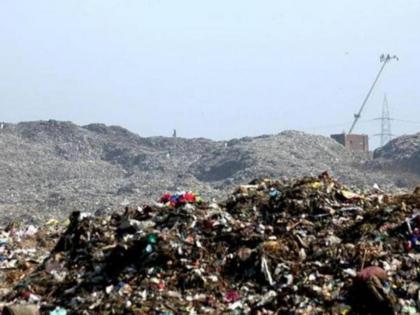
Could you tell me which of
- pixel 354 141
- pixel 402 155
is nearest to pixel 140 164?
pixel 402 155

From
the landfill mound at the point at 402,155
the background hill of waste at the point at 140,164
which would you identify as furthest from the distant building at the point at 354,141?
the background hill of waste at the point at 140,164

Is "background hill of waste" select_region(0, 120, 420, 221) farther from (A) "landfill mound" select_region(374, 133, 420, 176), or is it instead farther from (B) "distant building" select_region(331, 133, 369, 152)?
(B) "distant building" select_region(331, 133, 369, 152)

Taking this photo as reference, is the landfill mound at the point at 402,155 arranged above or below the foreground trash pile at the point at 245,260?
above

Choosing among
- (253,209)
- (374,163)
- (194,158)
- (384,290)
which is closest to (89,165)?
(194,158)

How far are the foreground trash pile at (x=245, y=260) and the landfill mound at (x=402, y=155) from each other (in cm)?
1880

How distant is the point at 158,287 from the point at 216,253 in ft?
2.03

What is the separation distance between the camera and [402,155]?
85.9 feet

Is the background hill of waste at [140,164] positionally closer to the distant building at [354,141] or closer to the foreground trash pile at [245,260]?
the distant building at [354,141]

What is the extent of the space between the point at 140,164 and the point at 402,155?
10807mm

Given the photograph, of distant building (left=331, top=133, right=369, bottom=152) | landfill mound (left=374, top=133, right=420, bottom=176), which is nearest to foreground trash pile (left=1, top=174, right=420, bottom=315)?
landfill mound (left=374, top=133, right=420, bottom=176)

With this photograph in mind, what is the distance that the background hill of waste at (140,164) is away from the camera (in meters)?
20.8

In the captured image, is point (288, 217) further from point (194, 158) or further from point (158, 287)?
point (194, 158)

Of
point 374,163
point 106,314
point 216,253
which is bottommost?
point 106,314

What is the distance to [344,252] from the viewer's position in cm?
532
